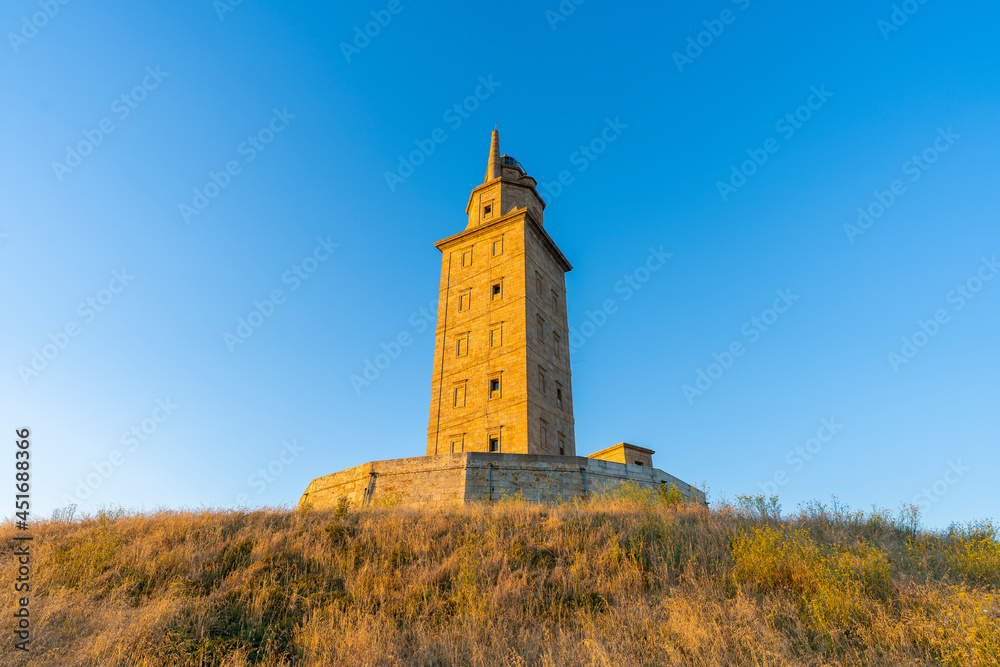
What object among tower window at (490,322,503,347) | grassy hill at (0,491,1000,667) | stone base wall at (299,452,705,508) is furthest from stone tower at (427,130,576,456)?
grassy hill at (0,491,1000,667)

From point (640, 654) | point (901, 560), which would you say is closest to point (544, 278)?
point (901, 560)

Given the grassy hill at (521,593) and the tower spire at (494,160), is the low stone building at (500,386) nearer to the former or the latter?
the tower spire at (494,160)

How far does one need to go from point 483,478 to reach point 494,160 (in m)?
A: 24.1

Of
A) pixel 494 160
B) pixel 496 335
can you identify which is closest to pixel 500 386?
pixel 496 335

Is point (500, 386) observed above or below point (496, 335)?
below

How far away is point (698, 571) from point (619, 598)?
1.66 meters

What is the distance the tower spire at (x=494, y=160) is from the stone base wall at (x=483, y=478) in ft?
68.9

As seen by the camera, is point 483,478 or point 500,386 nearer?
point 483,478

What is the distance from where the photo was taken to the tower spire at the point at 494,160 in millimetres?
35750

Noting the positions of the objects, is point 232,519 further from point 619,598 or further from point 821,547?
point 821,547

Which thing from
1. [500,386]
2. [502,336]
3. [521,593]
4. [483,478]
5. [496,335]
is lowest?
[521,593]

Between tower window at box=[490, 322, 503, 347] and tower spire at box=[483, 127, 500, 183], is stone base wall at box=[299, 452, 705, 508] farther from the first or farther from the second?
tower spire at box=[483, 127, 500, 183]

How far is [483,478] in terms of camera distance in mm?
19500

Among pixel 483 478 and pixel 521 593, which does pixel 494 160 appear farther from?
pixel 521 593
